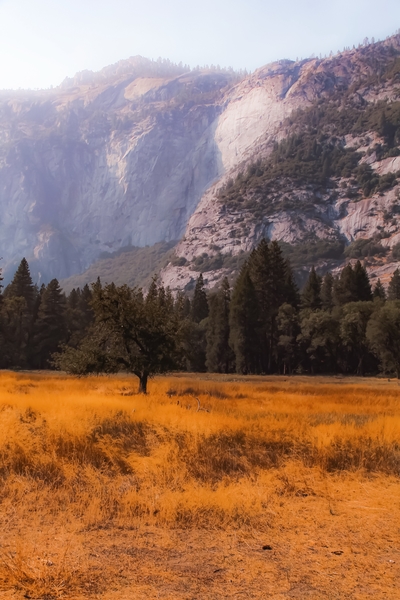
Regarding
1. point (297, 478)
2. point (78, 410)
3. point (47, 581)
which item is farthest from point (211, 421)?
point (47, 581)

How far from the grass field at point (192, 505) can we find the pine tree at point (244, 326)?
60.9 meters

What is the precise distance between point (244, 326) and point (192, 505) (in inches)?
2710

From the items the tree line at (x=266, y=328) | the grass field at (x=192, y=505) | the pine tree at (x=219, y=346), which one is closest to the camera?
the grass field at (x=192, y=505)

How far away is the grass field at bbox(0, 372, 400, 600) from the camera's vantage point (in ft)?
19.4

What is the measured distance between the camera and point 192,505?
857cm

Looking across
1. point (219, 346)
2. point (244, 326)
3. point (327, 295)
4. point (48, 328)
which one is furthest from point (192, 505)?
point (327, 295)

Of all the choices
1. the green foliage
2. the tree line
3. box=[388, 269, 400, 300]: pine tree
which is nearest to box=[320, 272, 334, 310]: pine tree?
the tree line

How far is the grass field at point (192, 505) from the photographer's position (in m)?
5.91

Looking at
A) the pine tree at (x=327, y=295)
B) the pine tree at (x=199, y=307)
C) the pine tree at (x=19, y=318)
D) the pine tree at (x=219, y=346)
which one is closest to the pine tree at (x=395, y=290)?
the pine tree at (x=327, y=295)

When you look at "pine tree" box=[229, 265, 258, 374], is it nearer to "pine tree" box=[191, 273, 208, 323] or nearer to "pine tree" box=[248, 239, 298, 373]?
"pine tree" box=[248, 239, 298, 373]

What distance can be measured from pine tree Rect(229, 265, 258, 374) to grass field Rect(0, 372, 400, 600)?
6091cm

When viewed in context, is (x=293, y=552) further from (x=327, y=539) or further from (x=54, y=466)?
(x=54, y=466)

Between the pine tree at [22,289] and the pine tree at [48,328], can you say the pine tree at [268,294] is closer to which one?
the pine tree at [48,328]

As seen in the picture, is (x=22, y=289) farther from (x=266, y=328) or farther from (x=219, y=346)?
(x=266, y=328)
